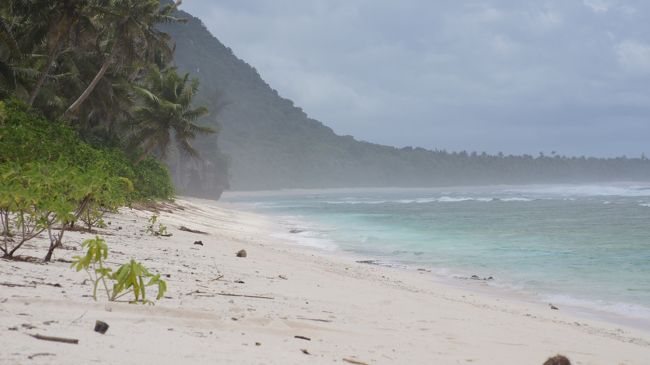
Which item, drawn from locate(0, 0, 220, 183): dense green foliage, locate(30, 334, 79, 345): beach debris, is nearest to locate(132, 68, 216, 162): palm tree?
locate(0, 0, 220, 183): dense green foliage

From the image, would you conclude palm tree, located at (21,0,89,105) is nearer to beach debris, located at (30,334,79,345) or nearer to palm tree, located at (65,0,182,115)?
palm tree, located at (65,0,182,115)

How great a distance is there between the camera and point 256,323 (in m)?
4.64

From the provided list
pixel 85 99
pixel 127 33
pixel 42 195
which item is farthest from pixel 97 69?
pixel 42 195

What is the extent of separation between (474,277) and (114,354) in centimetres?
1282

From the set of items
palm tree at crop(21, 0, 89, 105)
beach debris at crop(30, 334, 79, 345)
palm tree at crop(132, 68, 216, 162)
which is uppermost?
palm tree at crop(21, 0, 89, 105)

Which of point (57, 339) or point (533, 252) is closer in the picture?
point (57, 339)

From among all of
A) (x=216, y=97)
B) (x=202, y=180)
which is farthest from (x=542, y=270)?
(x=216, y=97)

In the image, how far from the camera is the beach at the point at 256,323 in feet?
10.4

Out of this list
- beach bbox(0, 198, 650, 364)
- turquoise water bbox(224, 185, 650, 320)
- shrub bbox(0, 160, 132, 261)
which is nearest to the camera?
beach bbox(0, 198, 650, 364)

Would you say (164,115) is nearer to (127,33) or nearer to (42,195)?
(127,33)

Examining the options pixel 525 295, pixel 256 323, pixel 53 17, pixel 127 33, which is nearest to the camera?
pixel 256 323

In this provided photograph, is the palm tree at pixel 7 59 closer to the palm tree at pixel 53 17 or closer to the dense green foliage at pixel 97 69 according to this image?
the dense green foliage at pixel 97 69

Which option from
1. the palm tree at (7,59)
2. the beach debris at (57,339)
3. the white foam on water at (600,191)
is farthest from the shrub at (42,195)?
the white foam on water at (600,191)

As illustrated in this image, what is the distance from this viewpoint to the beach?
124 inches
